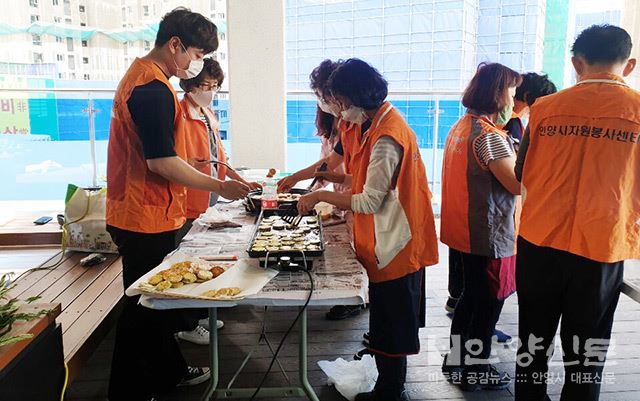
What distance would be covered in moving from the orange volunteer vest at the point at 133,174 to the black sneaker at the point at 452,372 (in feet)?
4.31

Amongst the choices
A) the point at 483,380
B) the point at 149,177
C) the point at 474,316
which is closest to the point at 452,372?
the point at 483,380

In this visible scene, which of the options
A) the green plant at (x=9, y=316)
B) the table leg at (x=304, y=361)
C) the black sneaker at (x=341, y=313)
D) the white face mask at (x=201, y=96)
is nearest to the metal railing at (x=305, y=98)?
the white face mask at (x=201, y=96)

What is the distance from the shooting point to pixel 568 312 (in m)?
1.51

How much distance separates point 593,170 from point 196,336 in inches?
73.7

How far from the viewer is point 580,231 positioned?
4.67 feet

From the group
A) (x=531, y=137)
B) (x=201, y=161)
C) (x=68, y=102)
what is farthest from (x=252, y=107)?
(x=531, y=137)

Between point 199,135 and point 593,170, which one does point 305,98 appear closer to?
point 199,135

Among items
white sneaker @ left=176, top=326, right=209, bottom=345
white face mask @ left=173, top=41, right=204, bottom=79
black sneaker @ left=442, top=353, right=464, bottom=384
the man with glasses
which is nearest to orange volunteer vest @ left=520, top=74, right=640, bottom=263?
black sneaker @ left=442, top=353, right=464, bottom=384

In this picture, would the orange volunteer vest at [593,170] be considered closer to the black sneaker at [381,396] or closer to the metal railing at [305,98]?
the black sneaker at [381,396]

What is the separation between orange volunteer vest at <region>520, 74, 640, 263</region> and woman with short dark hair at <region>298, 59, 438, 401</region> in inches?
15.2

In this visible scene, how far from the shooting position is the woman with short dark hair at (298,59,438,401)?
5.34 feet

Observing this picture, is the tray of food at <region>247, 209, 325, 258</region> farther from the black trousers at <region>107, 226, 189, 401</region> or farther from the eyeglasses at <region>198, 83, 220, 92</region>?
the eyeglasses at <region>198, 83, 220, 92</region>

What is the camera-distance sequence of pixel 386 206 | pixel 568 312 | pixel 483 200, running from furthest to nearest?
pixel 483 200 < pixel 386 206 < pixel 568 312

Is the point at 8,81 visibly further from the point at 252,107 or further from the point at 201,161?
the point at 201,161
